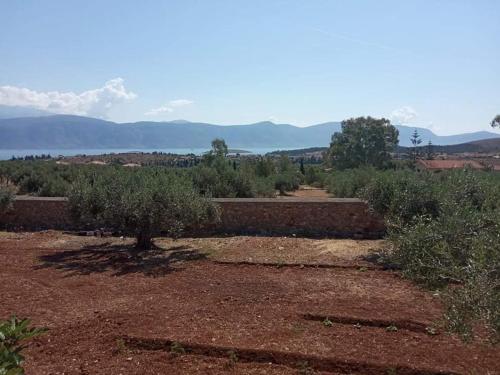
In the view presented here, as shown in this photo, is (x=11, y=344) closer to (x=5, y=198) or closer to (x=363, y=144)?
(x=5, y=198)

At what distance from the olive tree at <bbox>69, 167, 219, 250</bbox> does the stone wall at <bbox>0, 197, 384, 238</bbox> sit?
151 cm

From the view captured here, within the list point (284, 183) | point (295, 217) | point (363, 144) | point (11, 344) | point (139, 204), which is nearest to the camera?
point (11, 344)

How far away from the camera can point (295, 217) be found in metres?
13.9

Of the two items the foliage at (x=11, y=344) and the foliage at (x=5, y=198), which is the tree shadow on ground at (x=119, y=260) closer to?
the foliage at (x=5, y=198)

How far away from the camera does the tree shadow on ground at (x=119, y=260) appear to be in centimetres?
1047

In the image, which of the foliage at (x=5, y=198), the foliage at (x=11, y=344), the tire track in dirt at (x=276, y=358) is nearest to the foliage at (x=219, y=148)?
the foliage at (x=5, y=198)

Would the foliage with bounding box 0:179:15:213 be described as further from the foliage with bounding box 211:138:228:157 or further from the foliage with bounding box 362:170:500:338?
the foliage with bounding box 211:138:228:157

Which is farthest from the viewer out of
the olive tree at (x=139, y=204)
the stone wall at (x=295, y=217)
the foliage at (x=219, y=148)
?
the foliage at (x=219, y=148)

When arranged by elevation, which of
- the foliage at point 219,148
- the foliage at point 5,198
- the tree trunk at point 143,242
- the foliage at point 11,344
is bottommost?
the tree trunk at point 143,242

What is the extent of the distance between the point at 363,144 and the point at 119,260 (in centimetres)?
4143

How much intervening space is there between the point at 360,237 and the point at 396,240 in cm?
836

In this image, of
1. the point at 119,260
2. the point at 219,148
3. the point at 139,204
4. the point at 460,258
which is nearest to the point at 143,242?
the point at 119,260

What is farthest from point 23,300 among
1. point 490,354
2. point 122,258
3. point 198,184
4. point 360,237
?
Answer: point 198,184

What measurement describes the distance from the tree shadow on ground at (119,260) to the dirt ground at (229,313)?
0.09 feet
